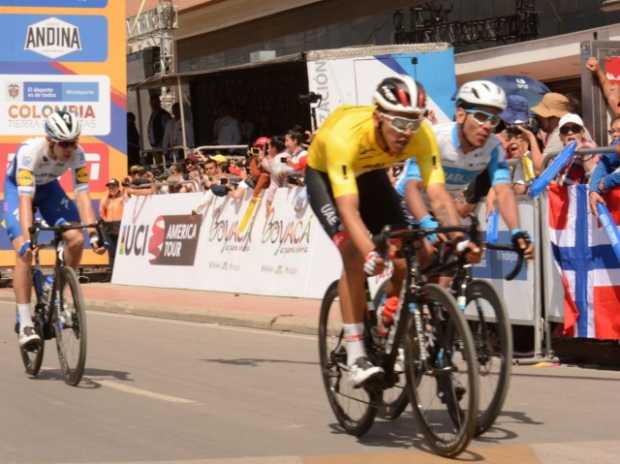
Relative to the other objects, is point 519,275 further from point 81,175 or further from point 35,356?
point 35,356

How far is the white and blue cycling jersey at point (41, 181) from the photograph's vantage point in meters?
10.9

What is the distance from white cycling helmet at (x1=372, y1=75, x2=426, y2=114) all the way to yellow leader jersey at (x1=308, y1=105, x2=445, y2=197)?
26 cm

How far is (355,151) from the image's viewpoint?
789 cm

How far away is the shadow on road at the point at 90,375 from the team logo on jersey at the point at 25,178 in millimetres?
1511

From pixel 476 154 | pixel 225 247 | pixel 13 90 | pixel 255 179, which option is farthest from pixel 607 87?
pixel 13 90

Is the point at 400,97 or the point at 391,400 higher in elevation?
the point at 400,97

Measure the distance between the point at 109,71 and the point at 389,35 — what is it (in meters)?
6.43

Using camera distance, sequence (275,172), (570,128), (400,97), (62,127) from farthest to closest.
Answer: (275,172)
(570,128)
(62,127)
(400,97)

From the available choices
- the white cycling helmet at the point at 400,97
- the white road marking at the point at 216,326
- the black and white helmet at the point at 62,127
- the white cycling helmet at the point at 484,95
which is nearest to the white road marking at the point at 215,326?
the white road marking at the point at 216,326

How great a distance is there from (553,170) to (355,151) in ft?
14.4

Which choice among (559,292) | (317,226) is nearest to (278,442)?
(559,292)

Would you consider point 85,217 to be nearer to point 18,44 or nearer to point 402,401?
point 402,401

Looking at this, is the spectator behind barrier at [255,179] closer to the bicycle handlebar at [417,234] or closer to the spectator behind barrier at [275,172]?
the spectator behind barrier at [275,172]

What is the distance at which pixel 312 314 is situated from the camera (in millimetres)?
15789
